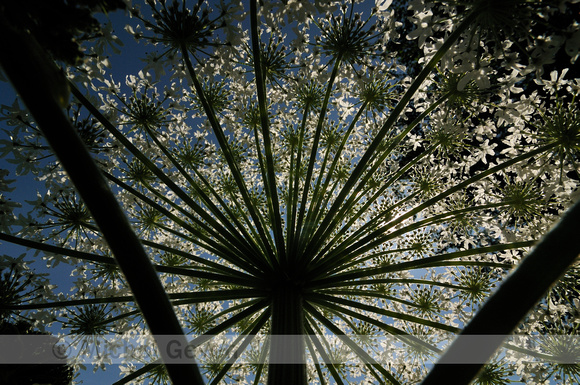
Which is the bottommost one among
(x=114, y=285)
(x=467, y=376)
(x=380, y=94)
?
(x=467, y=376)

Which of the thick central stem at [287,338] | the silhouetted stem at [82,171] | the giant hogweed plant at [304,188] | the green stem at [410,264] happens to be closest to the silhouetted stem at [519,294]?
the giant hogweed plant at [304,188]

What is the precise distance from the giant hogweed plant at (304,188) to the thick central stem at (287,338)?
0.06 feet

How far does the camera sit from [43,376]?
152 cm

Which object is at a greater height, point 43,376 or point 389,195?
point 389,195

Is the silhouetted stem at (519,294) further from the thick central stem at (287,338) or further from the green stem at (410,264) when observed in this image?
the green stem at (410,264)

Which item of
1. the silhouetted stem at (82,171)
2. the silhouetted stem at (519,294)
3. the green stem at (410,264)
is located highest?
the green stem at (410,264)

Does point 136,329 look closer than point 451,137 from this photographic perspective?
No

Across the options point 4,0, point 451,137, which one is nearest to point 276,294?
point 4,0

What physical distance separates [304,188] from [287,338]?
198 cm

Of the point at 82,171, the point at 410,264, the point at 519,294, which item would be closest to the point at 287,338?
the point at 410,264

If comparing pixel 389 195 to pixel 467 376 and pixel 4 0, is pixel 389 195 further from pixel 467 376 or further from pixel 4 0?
pixel 4 0

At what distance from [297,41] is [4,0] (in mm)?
4492

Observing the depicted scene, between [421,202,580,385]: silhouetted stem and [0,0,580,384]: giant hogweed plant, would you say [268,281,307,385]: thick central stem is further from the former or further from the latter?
[421,202,580,385]: silhouetted stem

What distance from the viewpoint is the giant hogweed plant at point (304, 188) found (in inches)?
117
